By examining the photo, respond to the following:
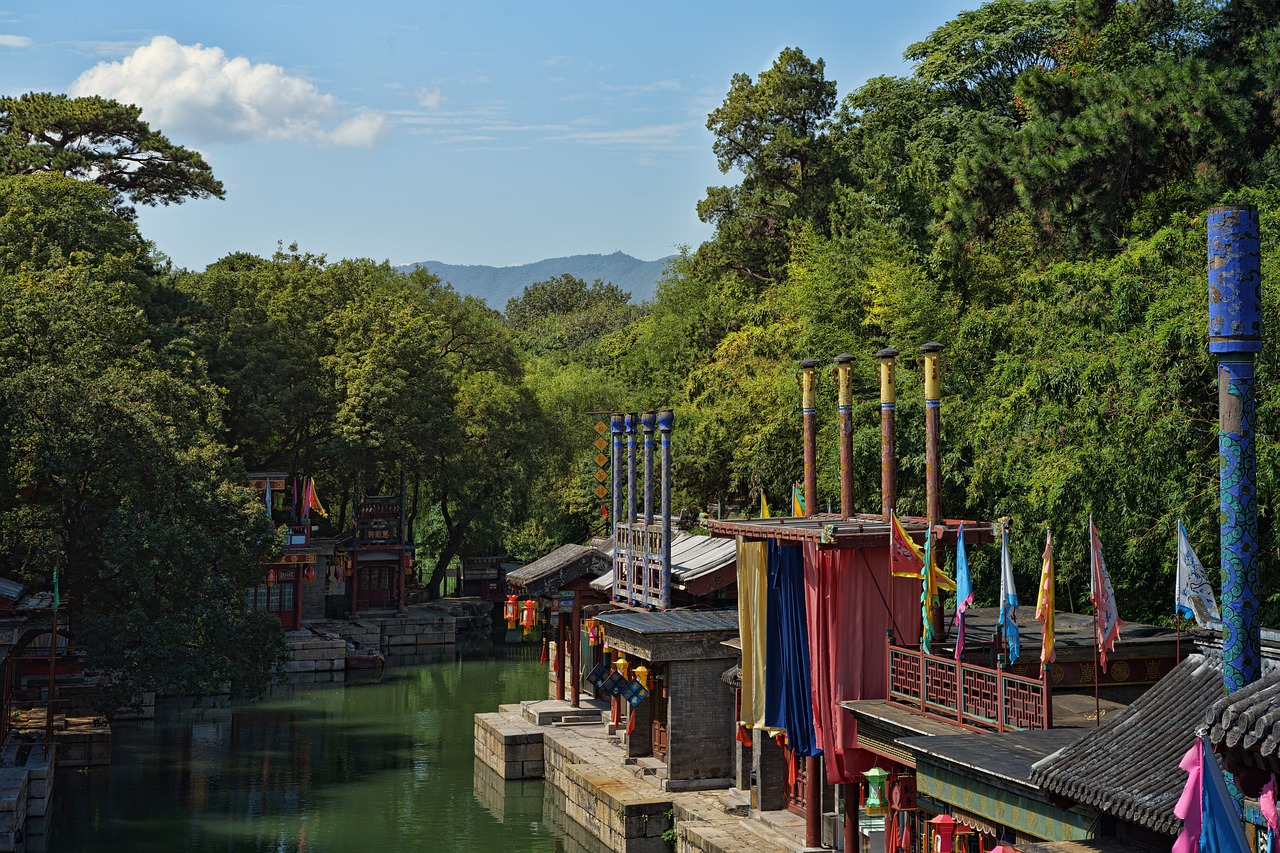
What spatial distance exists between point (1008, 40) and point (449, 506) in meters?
29.2

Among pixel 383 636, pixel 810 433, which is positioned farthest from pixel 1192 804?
pixel 383 636

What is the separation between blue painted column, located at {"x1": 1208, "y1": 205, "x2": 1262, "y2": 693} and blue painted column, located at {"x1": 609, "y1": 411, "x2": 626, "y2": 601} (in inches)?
715

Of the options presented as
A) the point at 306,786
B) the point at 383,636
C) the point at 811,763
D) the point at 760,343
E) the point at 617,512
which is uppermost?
the point at 760,343

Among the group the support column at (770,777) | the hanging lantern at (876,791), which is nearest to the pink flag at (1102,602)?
the hanging lantern at (876,791)

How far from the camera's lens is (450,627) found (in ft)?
167

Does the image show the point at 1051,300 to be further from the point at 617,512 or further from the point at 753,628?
the point at 617,512

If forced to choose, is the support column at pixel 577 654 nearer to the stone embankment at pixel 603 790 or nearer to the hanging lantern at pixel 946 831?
the stone embankment at pixel 603 790

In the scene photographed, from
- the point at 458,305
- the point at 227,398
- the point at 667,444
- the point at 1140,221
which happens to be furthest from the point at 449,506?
the point at 1140,221

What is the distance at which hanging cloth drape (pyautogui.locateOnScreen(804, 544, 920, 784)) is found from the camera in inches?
671

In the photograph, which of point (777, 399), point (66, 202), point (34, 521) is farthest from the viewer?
point (66, 202)

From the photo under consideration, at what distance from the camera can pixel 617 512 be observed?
26922 mm

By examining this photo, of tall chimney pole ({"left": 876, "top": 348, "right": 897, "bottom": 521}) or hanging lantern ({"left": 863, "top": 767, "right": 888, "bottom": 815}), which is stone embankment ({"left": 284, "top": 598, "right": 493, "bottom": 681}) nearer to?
tall chimney pole ({"left": 876, "top": 348, "right": 897, "bottom": 521})

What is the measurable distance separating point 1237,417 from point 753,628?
11.3m

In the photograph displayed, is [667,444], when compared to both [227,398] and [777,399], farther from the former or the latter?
[227,398]
